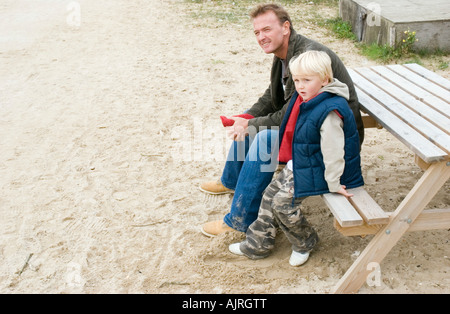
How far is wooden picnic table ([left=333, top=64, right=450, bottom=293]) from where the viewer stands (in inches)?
97.3

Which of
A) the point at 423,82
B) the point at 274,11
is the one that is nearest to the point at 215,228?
the point at 274,11

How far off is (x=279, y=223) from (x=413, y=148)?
83 cm

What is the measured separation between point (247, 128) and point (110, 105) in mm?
2483

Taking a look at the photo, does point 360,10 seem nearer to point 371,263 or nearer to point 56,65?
point 56,65

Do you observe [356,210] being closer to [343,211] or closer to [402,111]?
[343,211]

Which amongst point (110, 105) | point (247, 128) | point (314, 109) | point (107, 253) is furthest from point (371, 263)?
point (110, 105)

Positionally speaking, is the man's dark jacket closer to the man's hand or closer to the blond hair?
the man's hand

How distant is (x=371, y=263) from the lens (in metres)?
2.62

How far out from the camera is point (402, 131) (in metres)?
2.67

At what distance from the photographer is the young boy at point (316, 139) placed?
2.54 meters

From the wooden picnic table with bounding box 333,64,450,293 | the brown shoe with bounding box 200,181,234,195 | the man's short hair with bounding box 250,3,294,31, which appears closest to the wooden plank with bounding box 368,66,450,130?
the wooden picnic table with bounding box 333,64,450,293

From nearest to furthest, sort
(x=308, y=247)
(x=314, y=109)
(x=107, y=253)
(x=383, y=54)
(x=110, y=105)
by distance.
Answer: (x=314, y=109) → (x=308, y=247) → (x=107, y=253) → (x=110, y=105) → (x=383, y=54)

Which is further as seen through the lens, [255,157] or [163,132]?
A: [163,132]

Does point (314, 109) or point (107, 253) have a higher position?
point (314, 109)
